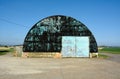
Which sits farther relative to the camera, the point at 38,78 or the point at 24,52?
the point at 24,52

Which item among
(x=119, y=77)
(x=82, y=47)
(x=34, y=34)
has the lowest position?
(x=119, y=77)

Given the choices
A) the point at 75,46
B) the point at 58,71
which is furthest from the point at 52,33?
the point at 58,71

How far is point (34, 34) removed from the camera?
104 ft

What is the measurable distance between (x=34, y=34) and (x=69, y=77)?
65.3ft

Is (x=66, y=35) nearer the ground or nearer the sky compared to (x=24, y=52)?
nearer the sky

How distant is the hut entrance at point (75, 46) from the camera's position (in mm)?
31078

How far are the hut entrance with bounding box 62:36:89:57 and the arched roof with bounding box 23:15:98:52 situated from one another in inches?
23.5

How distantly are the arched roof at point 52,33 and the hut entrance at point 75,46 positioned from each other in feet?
1.96

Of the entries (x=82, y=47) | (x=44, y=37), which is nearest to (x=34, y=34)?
(x=44, y=37)

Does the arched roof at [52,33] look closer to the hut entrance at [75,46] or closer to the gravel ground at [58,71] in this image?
the hut entrance at [75,46]

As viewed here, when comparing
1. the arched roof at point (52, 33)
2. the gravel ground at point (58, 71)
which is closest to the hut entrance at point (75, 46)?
the arched roof at point (52, 33)

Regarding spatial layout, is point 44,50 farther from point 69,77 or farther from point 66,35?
point 69,77

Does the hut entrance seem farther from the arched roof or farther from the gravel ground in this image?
the gravel ground

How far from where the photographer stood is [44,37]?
3161cm
